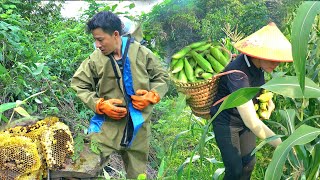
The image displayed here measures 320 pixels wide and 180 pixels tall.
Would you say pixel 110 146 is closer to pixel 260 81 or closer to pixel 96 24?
pixel 96 24

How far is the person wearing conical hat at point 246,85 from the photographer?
2883 mm

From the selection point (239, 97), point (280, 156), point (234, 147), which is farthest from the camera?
point (234, 147)

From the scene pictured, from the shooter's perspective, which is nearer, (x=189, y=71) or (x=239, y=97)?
(x=239, y=97)

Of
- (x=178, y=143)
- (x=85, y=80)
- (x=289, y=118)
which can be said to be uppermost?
(x=85, y=80)

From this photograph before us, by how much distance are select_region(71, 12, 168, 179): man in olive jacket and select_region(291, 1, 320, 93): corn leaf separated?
170 centimetres

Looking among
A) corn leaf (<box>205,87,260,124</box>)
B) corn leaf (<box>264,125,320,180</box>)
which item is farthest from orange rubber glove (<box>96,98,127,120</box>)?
corn leaf (<box>264,125,320,180</box>)

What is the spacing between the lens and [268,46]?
290cm

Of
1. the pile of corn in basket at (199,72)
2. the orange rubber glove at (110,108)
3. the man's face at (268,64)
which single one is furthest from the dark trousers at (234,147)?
the orange rubber glove at (110,108)

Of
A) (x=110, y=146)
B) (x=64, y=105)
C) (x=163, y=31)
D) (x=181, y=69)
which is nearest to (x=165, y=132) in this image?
(x=64, y=105)

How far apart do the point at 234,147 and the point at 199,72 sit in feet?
1.54

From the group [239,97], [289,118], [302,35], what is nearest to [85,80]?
[289,118]

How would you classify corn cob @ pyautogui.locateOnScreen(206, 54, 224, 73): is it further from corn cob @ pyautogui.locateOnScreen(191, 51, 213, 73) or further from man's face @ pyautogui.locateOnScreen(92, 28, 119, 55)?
man's face @ pyautogui.locateOnScreen(92, 28, 119, 55)

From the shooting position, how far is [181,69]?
320 centimetres

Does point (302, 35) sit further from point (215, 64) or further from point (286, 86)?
point (215, 64)
